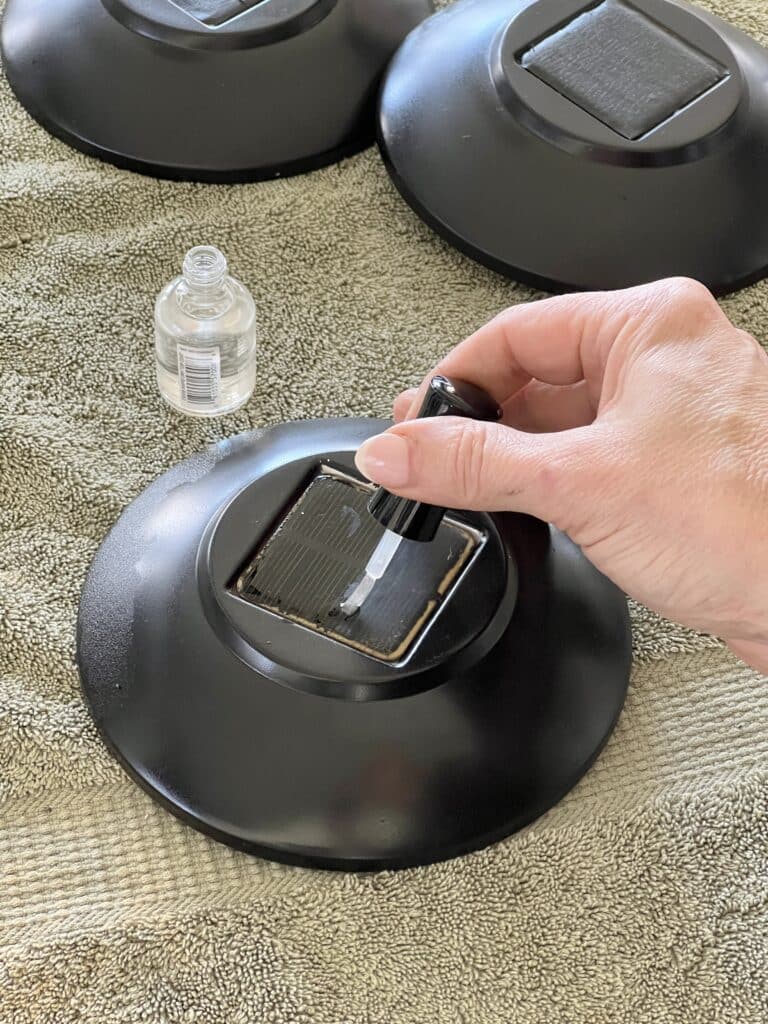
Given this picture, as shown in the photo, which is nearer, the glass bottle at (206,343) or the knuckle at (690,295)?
the knuckle at (690,295)

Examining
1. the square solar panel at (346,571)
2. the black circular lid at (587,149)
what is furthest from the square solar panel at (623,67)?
the square solar panel at (346,571)

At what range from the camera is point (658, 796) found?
65cm

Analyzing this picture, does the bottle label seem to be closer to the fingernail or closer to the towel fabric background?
the towel fabric background

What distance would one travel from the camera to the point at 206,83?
0.86 m

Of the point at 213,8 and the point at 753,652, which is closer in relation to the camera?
the point at 753,652

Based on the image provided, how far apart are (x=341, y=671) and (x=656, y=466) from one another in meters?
0.18

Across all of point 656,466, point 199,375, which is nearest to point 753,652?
point 656,466

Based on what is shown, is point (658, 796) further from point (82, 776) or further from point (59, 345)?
point (59, 345)

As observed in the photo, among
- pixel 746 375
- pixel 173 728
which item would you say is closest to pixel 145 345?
pixel 173 728

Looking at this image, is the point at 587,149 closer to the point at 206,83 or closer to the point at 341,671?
the point at 206,83

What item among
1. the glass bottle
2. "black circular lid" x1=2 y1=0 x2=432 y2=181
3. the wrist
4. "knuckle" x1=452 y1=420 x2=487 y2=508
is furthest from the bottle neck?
the wrist

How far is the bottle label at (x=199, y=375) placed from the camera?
2.49 ft

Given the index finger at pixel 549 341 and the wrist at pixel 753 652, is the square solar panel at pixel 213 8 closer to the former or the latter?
the index finger at pixel 549 341

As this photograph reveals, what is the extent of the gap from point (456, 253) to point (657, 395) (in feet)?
1.16
